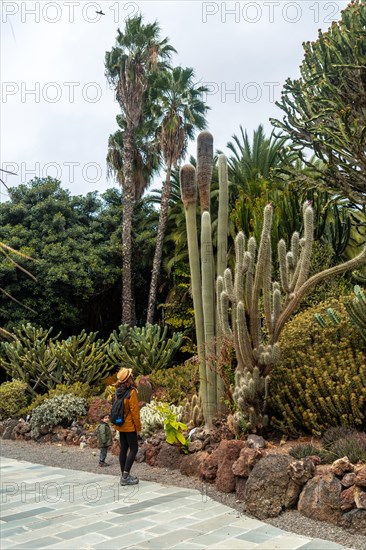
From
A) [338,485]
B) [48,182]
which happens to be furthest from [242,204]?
[48,182]

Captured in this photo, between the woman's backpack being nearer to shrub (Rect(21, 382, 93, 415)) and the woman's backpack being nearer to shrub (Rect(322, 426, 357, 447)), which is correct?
shrub (Rect(322, 426, 357, 447))

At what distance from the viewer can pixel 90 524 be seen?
5531 millimetres

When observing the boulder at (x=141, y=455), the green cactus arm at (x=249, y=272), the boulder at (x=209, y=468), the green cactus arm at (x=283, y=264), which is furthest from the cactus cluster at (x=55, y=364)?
the green cactus arm at (x=283, y=264)

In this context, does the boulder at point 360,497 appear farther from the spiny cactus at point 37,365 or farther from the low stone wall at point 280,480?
the spiny cactus at point 37,365

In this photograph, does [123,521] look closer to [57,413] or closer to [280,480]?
[280,480]

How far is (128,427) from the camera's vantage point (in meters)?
6.96

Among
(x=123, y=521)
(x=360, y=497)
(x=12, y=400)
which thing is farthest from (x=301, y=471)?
(x=12, y=400)

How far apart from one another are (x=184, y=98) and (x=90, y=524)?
1539cm

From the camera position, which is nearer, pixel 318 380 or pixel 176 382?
pixel 318 380

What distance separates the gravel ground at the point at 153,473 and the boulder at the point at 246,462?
12.2 inches

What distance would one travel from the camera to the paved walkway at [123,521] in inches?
193

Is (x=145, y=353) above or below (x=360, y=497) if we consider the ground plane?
above

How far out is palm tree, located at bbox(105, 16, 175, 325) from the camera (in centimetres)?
1845

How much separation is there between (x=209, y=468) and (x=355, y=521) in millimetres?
2324
